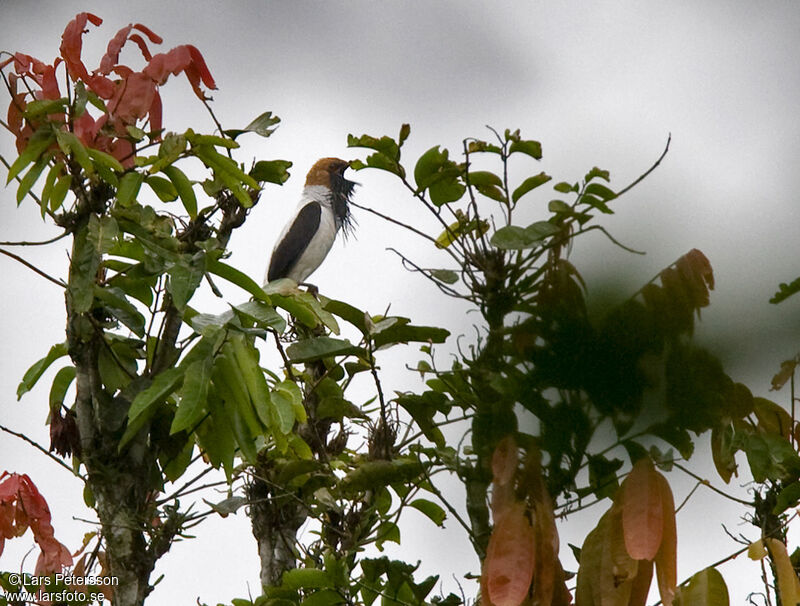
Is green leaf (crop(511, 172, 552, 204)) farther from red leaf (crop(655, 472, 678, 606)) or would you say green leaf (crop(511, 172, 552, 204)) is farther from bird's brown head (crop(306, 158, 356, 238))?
bird's brown head (crop(306, 158, 356, 238))

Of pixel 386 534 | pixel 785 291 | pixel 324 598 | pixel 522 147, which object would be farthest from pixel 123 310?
pixel 785 291

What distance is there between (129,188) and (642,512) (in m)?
1.40

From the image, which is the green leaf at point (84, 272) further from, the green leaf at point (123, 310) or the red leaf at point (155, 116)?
the red leaf at point (155, 116)

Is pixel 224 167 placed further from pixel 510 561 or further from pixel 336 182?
pixel 336 182

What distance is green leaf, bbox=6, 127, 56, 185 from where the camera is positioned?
1.96 m

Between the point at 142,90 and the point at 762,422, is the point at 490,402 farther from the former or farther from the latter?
the point at 142,90

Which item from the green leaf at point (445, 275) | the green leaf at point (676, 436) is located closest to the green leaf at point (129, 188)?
the green leaf at point (445, 275)

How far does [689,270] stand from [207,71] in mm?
1774

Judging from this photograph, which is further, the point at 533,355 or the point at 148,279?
the point at 148,279

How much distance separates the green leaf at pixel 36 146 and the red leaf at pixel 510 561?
→ 1.35 metres

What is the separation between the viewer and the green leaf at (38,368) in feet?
7.90

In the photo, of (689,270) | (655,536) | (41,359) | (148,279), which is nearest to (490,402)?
(655,536)

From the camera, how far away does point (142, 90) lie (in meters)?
2.16

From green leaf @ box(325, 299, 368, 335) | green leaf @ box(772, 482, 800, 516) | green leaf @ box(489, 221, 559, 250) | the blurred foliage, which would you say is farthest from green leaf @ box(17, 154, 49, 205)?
green leaf @ box(772, 482, 800, 516)
